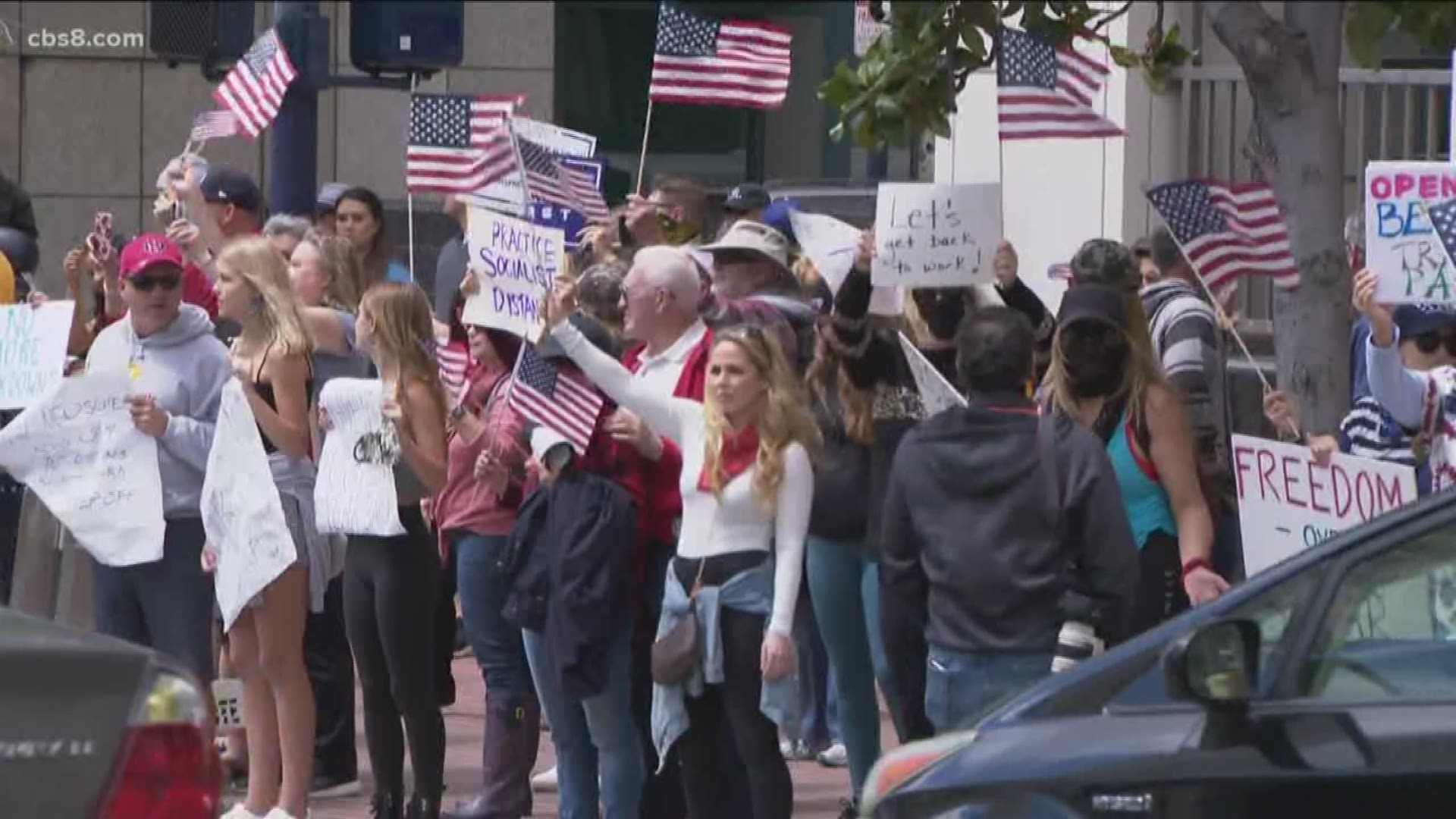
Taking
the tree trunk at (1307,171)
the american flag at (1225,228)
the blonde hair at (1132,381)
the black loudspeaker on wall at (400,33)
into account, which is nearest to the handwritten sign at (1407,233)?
the american flag at (1225,228)

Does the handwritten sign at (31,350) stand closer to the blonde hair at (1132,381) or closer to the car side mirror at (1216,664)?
the blonde hair at (1132,381)

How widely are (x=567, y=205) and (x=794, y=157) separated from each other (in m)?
17.3

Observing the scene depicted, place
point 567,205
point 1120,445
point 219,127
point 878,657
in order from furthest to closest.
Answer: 1. point 219,127
2. point 567,205
3. point 878,657
4. point 1120,445

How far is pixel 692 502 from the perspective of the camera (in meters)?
8.24

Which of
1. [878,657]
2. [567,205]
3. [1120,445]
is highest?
[567,205]

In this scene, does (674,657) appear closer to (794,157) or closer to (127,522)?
(127,522)

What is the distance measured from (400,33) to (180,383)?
13.2 ft

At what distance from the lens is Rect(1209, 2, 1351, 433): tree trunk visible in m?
7.15

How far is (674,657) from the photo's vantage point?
321 inches

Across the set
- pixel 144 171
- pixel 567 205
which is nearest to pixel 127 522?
pixel 567 205

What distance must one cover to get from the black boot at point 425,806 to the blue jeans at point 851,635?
1.27 m

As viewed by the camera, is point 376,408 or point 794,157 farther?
point 794,157

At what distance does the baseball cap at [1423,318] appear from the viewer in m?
8.79

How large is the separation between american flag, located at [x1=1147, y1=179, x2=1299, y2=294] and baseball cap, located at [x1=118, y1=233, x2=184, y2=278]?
297 cm
